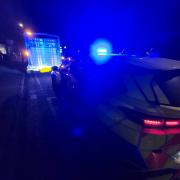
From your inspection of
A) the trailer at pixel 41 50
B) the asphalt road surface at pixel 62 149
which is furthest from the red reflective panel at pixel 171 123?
the trailer at pixel 41 50

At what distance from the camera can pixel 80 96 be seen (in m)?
4.02

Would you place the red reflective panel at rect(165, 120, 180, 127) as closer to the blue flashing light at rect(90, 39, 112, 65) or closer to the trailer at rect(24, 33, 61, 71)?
the blue flashing light at rect(90, 39, 112, 65)

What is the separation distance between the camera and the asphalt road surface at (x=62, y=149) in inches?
109

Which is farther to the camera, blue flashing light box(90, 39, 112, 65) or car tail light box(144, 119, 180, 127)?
blue flashing light box(90, 39, 112, 65)

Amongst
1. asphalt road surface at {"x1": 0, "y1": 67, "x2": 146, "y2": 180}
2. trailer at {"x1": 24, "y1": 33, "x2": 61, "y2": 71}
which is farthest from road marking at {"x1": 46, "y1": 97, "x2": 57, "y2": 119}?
trailer at {"x1": 24, "y1": 33, "x2": 61, "y2": 71}

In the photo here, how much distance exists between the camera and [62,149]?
4035 millimetres

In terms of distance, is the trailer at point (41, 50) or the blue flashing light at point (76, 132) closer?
the blue flashing light at point (76, 132)

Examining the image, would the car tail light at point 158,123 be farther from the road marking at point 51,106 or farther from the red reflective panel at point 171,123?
the road marking at point 51,106

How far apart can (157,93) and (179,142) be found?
2.00 feet

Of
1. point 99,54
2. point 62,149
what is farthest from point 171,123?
point 99,54

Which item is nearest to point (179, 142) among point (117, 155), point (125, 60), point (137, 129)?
point (137, 129)

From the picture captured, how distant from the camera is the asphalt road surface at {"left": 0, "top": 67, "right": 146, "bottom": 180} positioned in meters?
2.77

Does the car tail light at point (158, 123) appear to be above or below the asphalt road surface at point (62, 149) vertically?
above

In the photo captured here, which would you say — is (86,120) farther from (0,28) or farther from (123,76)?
(0,28)
